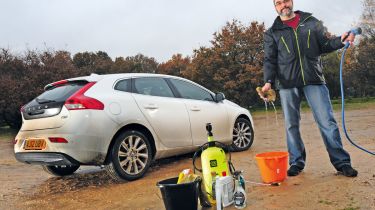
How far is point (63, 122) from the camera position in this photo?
203 inches

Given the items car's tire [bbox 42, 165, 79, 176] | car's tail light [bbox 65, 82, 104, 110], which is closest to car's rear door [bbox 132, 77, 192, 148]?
car's tail light [bbox 65, 82, 104, 110]

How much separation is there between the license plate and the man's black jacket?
302cm

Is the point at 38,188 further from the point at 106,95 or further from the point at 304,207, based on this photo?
the point at 304,207

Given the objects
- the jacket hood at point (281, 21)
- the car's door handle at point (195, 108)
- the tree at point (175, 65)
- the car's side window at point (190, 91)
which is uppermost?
the tree at point (175, 65)

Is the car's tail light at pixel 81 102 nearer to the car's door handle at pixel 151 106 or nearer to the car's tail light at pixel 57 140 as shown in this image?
the car's tail light at pixel 57 140

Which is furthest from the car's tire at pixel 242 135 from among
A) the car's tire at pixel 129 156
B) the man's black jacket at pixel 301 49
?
the man's black jacket at pixel 301 49

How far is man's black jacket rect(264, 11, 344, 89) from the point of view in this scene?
15.5 feet

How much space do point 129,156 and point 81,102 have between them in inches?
39.2

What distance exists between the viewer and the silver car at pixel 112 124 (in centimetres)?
517

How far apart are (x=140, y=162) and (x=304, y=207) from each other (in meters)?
2.68

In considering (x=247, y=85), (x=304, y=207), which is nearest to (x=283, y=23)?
(x=304, y=207)

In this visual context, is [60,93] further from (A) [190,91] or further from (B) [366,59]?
(B) [366,59]

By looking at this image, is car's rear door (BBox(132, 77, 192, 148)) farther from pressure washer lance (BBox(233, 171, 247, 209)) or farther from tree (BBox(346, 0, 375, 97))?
tree (BBox(346, 0, 375, 97))

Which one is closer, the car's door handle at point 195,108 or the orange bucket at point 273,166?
the orange bucket at point 273,166
